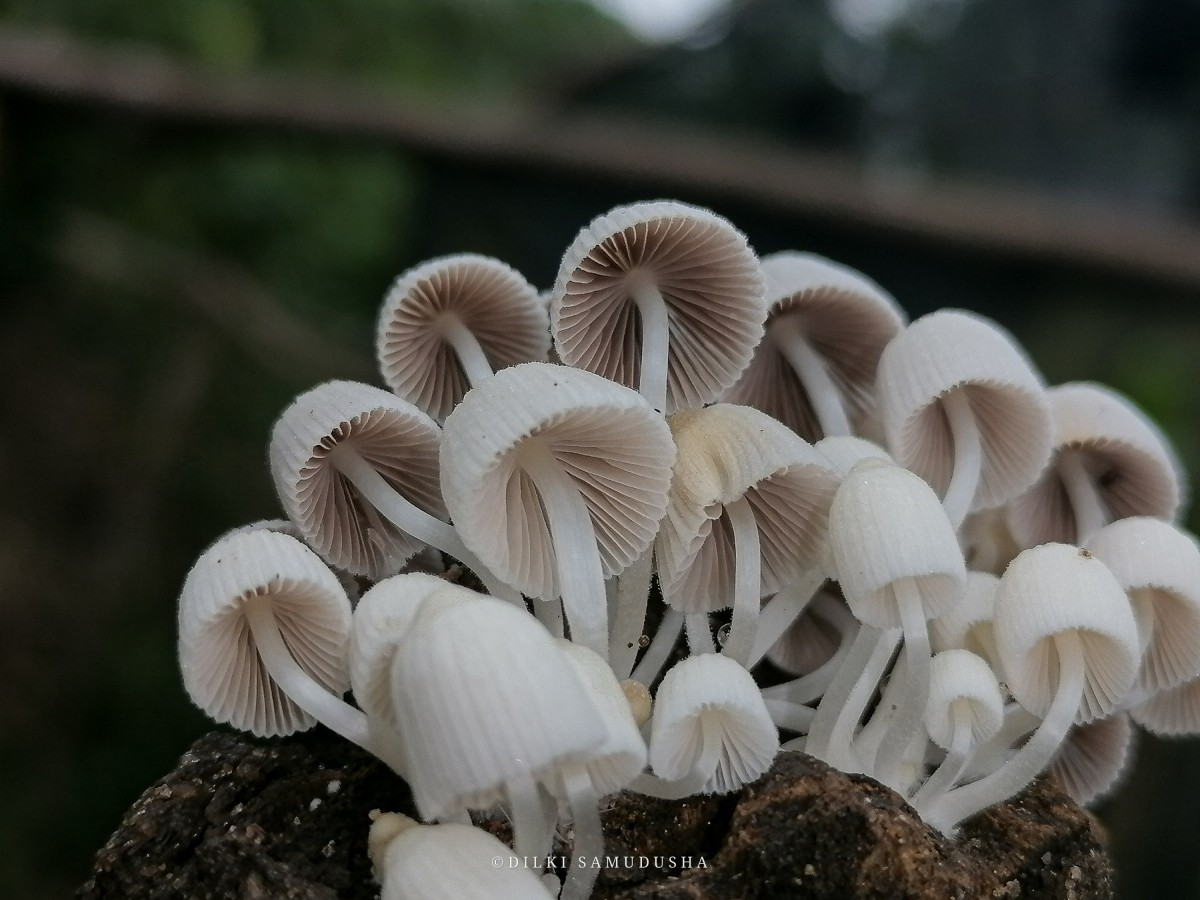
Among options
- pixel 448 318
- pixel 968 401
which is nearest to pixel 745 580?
pixel 968 401

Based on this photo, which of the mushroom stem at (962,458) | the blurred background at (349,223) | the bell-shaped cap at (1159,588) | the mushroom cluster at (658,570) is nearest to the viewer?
the mushroom cluster at (658,570)

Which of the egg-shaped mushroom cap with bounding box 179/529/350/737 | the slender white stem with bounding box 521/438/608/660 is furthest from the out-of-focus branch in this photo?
the egg-shaped mushroom cap with bounding box 179/529/350/737

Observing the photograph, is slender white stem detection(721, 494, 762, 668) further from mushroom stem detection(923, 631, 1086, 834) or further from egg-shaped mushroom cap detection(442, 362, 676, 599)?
mushroom stem detection(923, 631, 1086, 834)

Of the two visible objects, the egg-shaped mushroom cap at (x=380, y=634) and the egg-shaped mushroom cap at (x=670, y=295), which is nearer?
the egg-shaped mushroom cap at (x=380, y=634)

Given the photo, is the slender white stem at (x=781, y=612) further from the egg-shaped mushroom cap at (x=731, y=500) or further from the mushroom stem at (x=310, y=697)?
the mushroom stem at (x=310, y=697)

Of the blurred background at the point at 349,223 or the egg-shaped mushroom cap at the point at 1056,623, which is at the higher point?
the blurred background at the point at 349,223

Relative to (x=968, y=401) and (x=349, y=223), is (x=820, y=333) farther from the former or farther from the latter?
(x=349, y=223)

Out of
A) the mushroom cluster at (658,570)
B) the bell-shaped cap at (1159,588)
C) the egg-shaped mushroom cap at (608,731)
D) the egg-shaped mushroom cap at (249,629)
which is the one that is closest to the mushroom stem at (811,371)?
the mushroom cluster at (658,570)

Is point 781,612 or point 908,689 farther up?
point 781,612

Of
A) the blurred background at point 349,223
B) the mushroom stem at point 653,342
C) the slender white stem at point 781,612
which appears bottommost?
the slender white stem at point 781,612
